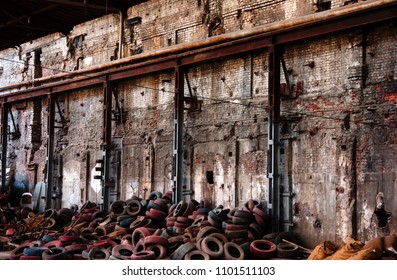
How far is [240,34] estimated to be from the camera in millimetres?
13883

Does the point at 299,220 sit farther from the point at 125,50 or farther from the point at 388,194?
the point at 125,50

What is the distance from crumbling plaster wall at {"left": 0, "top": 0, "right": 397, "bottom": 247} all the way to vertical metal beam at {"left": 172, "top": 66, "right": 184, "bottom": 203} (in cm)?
37

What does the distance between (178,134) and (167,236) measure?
11.9 feet

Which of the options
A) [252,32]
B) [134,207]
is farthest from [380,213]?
[134,207]

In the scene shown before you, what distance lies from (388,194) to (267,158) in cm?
308

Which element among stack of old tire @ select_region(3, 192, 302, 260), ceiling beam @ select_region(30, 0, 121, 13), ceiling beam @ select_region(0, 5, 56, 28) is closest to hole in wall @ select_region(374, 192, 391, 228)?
stack of old tire @ select_region(3, 192, 302, 260)

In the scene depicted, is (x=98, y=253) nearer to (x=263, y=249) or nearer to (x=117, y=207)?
(x=263, y=249)

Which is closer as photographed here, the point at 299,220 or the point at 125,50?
the point at 299,220

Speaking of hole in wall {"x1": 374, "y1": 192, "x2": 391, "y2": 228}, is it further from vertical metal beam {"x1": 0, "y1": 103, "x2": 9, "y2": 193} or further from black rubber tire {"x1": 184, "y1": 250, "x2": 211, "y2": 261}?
vertical metal beam {"x1": 0, "y1": 103, "x2": 9, "y2": 193}

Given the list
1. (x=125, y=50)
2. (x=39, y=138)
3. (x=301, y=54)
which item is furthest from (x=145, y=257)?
(x=39, y=138)

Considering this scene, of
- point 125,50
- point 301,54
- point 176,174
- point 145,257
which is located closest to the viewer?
point 145,257

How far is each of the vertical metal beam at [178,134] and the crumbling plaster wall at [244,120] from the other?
1.22ft

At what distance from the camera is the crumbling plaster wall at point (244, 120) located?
11688 mm

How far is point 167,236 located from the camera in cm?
1254
